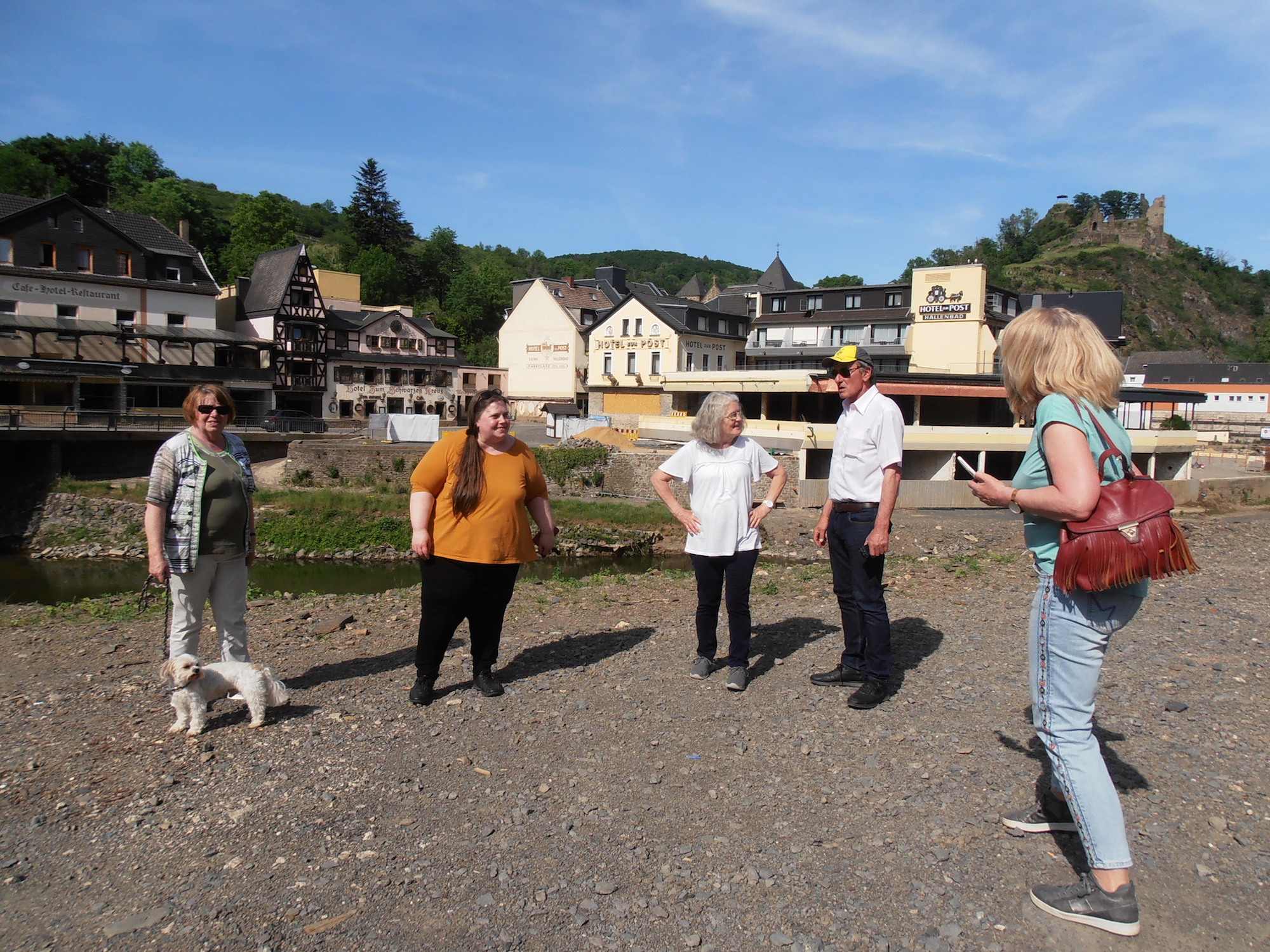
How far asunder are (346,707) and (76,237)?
147 ft

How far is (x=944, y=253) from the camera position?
426 ft

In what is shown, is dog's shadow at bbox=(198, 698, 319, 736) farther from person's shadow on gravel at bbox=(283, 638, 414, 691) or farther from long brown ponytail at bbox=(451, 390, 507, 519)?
long brown ponytail at bbox=(451, 390, 507, 519)

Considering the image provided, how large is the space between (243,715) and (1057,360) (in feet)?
16.0

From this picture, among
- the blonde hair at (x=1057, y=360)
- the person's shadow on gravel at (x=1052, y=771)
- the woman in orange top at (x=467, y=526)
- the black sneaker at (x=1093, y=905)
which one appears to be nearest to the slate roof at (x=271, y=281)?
the woman in orange top at (x=467, y=526)

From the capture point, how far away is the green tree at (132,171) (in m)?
76.2

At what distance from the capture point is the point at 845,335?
164ft

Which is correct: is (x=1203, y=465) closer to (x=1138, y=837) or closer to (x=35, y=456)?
(x=1138, y=837)

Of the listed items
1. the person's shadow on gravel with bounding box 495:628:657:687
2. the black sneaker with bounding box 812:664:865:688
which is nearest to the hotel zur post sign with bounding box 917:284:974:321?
the person's shadow on gravel with bounding box 495:628:657:687

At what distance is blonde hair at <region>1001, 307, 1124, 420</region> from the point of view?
2861 mm

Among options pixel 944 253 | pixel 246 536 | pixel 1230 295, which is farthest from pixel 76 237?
pixel 1230 295

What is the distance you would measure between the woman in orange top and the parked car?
114 ft

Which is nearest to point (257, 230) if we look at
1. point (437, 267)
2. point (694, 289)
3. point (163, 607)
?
point (437, 267)

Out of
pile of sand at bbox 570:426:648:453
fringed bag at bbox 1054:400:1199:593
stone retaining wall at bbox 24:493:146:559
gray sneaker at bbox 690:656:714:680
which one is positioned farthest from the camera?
pile of sand at bbox 570:426:648:453

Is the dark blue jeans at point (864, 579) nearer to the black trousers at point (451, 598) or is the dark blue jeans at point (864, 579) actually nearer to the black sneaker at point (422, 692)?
the black trousers at point (451, 598)
